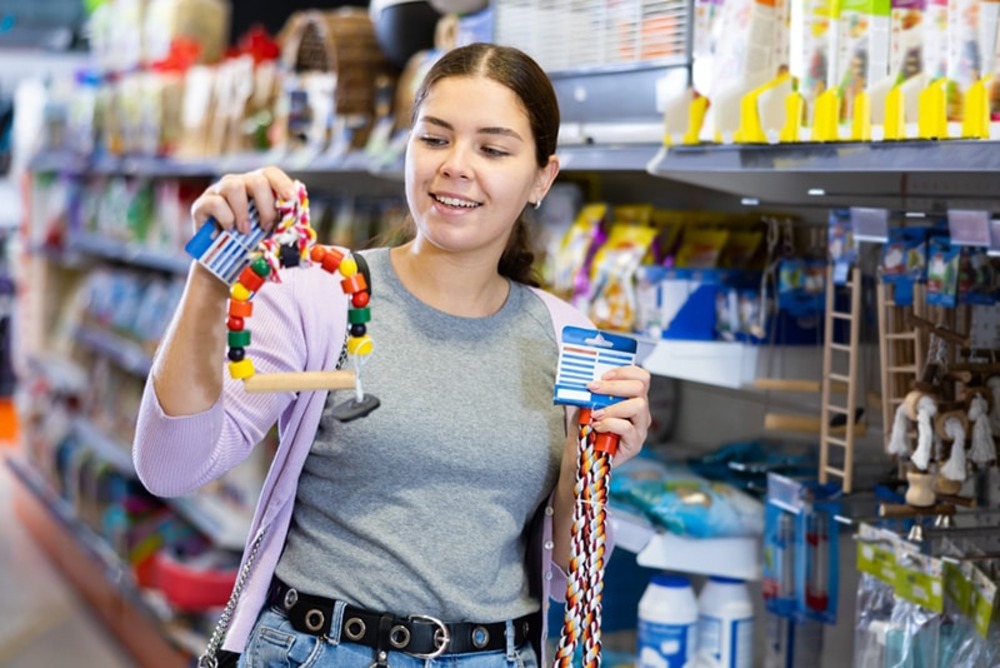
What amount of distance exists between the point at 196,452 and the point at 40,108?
634 centimetres

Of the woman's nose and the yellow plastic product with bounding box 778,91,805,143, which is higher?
the yellow plastic product with bounding box 778,91,805,143

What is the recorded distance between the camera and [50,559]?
667 cm

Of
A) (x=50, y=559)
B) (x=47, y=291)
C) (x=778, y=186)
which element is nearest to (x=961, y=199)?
(x=778, y=186)

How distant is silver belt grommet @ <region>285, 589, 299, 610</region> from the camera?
1823 mm

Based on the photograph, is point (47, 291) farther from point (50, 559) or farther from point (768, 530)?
point (768, 530)

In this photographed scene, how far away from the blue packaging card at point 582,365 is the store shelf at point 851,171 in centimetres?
44

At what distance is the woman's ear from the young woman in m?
0.04

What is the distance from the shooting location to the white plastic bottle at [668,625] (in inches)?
101

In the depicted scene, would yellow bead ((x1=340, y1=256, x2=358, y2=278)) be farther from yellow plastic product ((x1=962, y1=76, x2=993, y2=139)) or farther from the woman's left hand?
yellow plastic product ((x1=962, y1=76, x2=993, y2=139))

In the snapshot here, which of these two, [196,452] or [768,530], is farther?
[768,530]

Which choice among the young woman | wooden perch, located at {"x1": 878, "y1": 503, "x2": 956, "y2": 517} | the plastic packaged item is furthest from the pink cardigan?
the plastic packaged item

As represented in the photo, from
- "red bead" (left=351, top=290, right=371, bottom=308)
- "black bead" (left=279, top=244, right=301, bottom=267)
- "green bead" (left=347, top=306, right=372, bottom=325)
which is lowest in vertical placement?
"green bead" (left=347, top=306, right=372, bottom=325)

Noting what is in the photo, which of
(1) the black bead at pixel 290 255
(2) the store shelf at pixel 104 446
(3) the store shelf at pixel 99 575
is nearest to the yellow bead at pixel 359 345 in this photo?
(1) the black bead at pixel 290 255

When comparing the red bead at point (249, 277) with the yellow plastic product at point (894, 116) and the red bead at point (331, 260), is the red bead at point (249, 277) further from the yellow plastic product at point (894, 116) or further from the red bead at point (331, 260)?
the yellow plastic product at point (894, 116)
